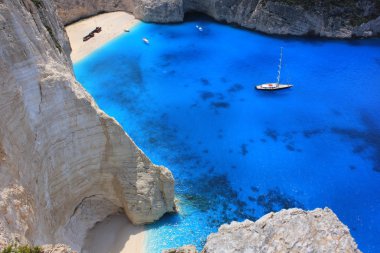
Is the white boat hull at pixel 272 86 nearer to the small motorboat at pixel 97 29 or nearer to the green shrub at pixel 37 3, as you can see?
the small motorboat at pixel 97 29

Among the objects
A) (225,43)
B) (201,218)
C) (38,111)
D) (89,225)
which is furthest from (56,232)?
(225,43)

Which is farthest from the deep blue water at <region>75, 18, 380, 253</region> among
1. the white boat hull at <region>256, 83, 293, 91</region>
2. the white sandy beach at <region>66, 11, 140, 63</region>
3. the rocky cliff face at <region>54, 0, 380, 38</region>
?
the rocky cliff face at <region>54, 0, 380, 38</region>

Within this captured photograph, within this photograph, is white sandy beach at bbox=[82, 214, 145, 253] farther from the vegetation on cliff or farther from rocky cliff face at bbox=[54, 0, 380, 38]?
the vegetation on cliff

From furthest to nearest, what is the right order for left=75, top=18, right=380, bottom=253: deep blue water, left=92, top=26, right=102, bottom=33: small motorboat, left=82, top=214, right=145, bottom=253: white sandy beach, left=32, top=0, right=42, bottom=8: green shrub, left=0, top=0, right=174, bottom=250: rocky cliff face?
left=92, top=26, right=102, bottom=33: small motorboat → left=75, top=18, right=380, bottom=253: deep blue water → left=82, top=214, right=145, bottom=253: white sandy beach → left=32, top=0, right=42, bottom=8: green shrub → left=0, top=0, right=174, bottom=250: rocky cliff face

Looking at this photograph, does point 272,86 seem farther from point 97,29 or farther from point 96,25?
point 96,25

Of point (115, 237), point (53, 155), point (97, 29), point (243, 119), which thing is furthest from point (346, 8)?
point (53, 155)

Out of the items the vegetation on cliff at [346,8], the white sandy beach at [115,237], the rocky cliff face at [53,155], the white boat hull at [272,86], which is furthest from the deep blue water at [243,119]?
the rocky cliff face at [53,155]
